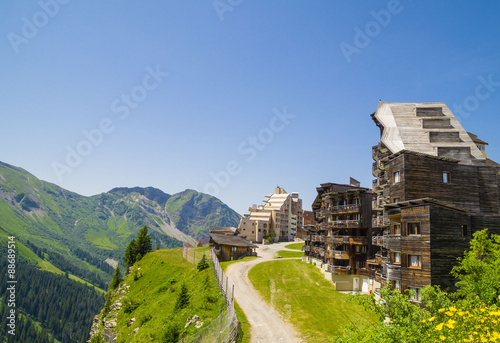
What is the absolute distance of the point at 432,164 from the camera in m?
43.0

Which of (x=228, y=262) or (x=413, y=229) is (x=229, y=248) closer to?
(x=228, y=262)


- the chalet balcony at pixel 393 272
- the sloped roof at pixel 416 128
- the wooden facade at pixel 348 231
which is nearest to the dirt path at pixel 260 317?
the chalet balcony at pixel 393 272

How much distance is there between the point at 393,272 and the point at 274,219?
337 ft

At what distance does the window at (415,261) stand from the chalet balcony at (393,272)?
1.91 m

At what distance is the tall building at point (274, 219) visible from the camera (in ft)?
437

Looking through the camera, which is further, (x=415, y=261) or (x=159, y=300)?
(x=159, y=300)

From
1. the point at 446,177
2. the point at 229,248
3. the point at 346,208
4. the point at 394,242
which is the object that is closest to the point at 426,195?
the point at 446,177

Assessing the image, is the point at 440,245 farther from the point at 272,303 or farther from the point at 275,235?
the point at 275,235

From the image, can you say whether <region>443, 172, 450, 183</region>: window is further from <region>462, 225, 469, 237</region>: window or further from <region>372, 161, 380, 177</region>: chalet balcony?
<region>372, 161, 380, 177</region>: chalet balcony

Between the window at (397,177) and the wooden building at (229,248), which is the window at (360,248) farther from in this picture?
the wooden building at (229,248)

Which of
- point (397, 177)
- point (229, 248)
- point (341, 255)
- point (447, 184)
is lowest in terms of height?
point (229, 248)

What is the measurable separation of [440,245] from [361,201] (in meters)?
23.7

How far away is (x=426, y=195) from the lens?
4191cm

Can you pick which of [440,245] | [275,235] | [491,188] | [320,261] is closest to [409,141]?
[491,188]
